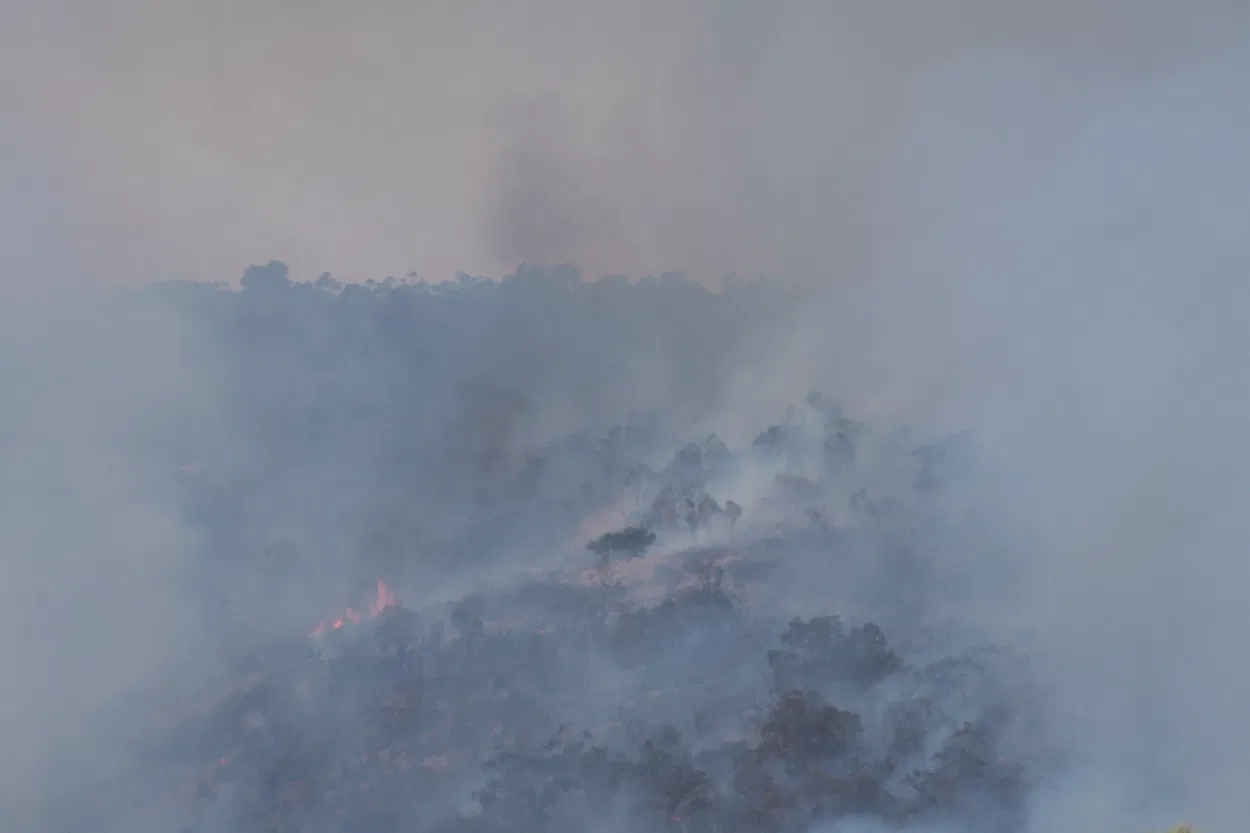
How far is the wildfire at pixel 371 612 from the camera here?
→ 47041 millimetres

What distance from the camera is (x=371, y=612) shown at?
4841 centimetres

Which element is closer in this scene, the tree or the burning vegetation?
the burning vegetation

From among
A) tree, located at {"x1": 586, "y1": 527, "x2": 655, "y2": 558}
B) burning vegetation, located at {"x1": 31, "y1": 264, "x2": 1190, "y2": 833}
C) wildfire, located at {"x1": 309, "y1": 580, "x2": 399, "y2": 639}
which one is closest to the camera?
burning vegetation, located at {"x1": 31, "y1": 264, "x2": 1190, "y2": 833}

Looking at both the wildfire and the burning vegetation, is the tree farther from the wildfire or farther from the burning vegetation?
the wildfire

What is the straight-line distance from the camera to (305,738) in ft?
123

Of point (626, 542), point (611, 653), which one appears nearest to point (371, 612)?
point (626, 542)

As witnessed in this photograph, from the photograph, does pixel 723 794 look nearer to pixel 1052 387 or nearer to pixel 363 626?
pixel 363 626

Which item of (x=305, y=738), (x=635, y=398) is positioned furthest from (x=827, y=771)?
(x=635, y=398)

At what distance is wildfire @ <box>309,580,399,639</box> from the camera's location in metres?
47.0

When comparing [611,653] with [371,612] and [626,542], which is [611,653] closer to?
[626,542]

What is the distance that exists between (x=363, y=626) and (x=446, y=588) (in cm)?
605

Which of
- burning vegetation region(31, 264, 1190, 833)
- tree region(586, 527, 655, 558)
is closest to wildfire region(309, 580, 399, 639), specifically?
burning vegetation region(31, 264, 1190, 833)

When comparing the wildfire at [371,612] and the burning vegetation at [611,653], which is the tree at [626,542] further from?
the wildfire at [371,612]

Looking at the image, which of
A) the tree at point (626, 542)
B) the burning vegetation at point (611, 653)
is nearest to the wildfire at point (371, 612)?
the burning vegetation at point (611, 653)
